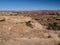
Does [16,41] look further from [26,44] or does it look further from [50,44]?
[50,44]

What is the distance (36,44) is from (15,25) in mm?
11266

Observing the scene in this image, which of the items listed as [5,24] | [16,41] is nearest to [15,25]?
[5,24]

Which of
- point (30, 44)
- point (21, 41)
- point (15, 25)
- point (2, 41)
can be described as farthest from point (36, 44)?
point (15, 25)

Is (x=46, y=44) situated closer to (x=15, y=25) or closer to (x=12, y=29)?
(x=12, y=29)

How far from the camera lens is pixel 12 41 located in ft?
33.7

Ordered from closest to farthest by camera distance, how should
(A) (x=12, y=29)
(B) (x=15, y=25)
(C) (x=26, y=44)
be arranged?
(C) (x=26, y=44)
(A) (x=12, y=29)
(B) (x=15, y=25)

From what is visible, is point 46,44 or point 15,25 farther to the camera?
point 15,25

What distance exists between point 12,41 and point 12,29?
9.29m

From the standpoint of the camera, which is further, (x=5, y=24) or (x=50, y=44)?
(x=5, y=24)

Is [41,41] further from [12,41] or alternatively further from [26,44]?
[12,41]

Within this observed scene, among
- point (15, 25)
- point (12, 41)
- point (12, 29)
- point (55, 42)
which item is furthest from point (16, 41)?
point (15, 25)

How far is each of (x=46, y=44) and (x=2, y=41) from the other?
2.93 meters

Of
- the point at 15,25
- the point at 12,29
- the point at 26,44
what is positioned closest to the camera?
the point at 26,44

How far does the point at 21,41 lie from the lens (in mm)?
10297
